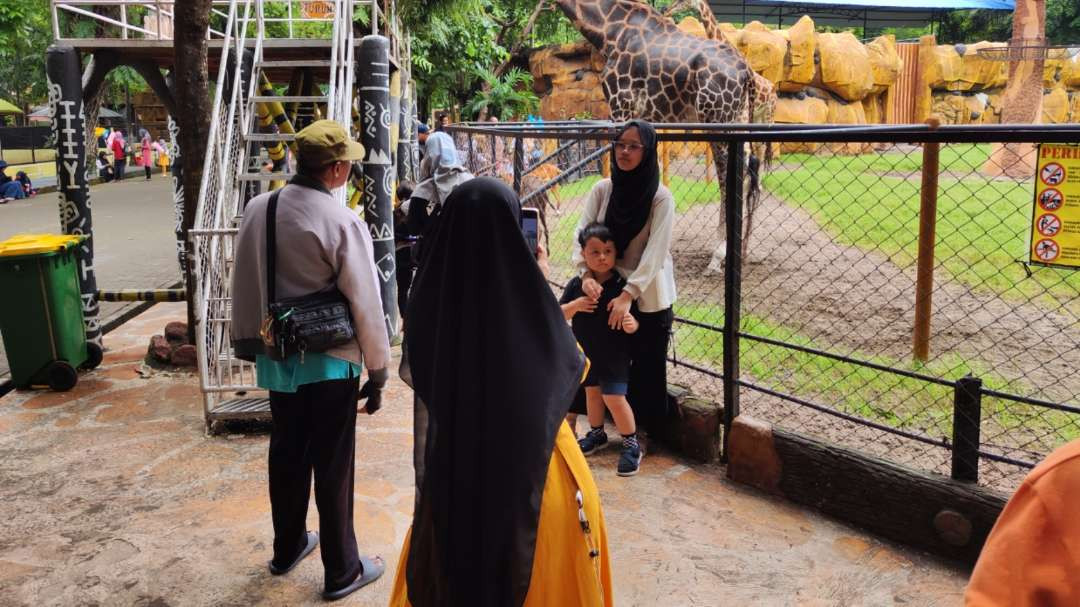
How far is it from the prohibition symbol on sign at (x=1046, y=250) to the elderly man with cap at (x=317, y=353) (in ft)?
8.78

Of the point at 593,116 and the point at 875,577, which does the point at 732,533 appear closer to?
the point at 875,577

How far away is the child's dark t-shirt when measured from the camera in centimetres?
468

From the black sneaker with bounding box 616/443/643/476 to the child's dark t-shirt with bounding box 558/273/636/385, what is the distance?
1.37ft

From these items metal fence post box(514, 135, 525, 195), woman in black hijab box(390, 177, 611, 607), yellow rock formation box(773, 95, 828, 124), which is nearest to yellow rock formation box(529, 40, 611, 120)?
yellow rock formation box(773, 95, 828, 124)

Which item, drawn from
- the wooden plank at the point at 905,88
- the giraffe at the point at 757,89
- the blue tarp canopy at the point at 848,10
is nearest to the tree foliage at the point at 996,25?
the blue tarp canopy at the point at 848,10

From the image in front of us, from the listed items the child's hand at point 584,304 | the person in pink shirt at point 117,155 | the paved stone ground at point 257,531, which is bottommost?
the paved stone ground at point 257,531

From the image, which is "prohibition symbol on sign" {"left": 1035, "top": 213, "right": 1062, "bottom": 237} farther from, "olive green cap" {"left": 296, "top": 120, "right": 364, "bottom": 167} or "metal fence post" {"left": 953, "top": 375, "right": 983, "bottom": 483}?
"olive green cap" {"left": 296, "top": 120, "right": 364, "bottom": 167}

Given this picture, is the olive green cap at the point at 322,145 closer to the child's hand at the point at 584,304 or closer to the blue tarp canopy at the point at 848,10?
the child's hand at the point at 584,304

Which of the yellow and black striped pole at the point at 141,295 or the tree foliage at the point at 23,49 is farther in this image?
the tree foliage at the point at 23,49

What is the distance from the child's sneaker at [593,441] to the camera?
514cm

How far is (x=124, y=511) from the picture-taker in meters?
4.65

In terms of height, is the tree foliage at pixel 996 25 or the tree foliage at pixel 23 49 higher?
the tree foliage at pixel 996 25

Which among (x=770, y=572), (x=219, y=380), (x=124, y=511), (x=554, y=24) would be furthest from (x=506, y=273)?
(x=554, y=24)

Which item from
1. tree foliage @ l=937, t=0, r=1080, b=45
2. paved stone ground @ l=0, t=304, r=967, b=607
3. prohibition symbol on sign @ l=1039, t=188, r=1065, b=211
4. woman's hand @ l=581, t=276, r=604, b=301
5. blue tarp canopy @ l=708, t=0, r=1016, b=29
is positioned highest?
blue tarp canopy @ l=708, t=0, r=1016, b=29
